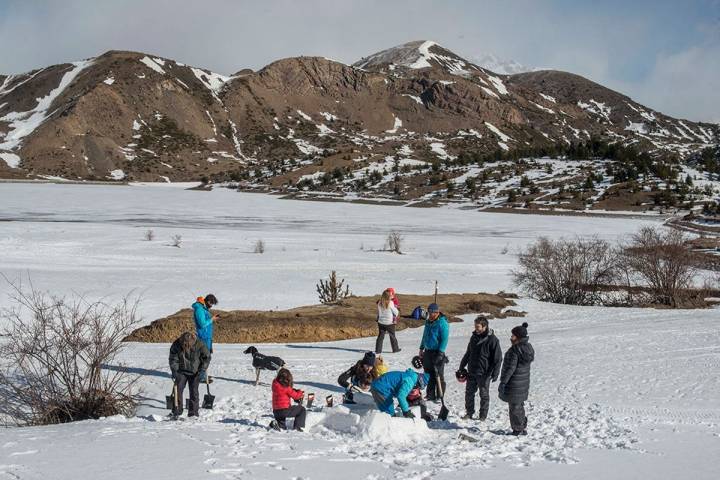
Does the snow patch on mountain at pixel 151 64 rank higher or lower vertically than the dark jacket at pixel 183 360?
higher

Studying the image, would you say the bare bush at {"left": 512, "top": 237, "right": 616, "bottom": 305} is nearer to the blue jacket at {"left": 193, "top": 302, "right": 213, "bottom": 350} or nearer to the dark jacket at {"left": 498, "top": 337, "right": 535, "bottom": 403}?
the blue jacket at {"left": 193, "top": 302, "right": 213, "bottom": 350}

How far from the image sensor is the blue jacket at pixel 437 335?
10922 mm

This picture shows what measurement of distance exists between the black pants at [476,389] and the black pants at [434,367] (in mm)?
866

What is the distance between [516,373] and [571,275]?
21456 mm

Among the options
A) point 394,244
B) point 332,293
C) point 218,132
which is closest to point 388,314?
point 332,293

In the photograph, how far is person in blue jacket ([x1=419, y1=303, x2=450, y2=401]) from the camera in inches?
430

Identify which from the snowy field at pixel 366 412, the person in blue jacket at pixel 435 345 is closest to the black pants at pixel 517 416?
the snowy field at pixel 366 412

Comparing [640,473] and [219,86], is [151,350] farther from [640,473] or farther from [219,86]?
[219,86]

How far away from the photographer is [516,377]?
9.11 m

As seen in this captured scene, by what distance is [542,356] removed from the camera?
15367 millimetres

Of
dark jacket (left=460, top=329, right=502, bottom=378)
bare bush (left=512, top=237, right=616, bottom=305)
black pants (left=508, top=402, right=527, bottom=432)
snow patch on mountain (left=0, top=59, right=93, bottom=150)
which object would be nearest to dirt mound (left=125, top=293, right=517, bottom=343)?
bare bush (left=512, top=237, right=616, bottom=305)

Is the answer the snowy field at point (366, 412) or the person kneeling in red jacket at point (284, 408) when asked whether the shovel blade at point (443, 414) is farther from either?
the person kneeling in red jacket at point (284, 408)

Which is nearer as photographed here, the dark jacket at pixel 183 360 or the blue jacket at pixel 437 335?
the dark jacket at pixel 183 360

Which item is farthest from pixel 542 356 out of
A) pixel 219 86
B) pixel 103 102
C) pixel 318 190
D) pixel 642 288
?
pixel 219 86
